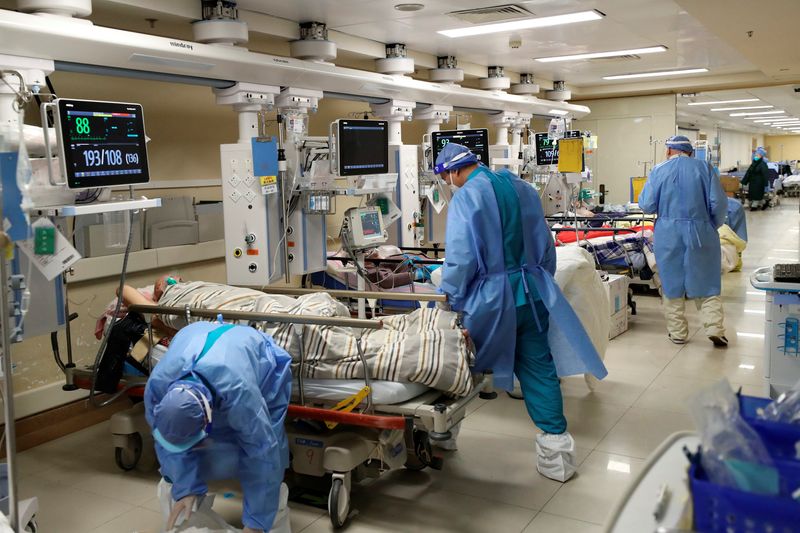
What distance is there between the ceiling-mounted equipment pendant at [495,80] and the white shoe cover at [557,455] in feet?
20.5

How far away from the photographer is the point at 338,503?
11.1 feet

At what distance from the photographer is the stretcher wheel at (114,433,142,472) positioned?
4.20 m

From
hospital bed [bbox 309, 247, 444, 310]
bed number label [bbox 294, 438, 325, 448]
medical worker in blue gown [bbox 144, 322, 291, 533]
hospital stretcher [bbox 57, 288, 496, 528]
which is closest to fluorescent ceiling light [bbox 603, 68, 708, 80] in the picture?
hospital bed [bbox 309, 247, 444, 310]

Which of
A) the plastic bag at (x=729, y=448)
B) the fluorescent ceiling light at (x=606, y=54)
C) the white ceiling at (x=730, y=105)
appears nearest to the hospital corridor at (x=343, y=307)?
the plastic bag at (x=729, y=448)

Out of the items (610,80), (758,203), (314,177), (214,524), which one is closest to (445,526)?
(214,524)

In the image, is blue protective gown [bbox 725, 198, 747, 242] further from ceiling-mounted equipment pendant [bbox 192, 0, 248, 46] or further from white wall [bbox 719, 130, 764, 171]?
white wall [bbox 719, 130, 764, 171]

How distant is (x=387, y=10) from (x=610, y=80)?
262 inches

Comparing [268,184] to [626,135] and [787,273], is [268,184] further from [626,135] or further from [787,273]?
[626,135]

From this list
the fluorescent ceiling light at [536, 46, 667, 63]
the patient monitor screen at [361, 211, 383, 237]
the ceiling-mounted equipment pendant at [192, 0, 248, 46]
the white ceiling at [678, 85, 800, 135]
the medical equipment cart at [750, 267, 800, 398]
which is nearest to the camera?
the medical equipment cart at [750, 267, 800, 398]

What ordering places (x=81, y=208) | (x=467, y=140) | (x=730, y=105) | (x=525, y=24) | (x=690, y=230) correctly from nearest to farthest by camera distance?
(x=81, y=208)
(x=690, y=230)
(x=525, y=24)
(x=467, y=140)
(x=730, y=105)

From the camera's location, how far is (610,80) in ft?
37.7

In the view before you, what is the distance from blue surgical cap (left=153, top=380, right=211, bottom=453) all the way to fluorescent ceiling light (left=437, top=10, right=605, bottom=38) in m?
4.88

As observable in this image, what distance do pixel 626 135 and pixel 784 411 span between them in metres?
12.3

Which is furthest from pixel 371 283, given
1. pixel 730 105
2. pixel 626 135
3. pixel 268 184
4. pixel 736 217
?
pixel 730 105
